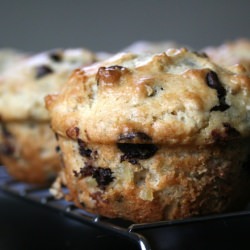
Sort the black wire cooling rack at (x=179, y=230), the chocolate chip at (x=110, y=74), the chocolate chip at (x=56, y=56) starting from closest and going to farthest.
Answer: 1. the black wire cooling rack at (x=179, y=230)
2. the chocolate chip at (x=110, y=74)
3. the chocolate chip at (x=56, y=56)

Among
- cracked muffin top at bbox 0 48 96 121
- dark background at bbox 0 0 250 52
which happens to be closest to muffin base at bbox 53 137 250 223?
cracked muffin top at bbox 0 48 96 121

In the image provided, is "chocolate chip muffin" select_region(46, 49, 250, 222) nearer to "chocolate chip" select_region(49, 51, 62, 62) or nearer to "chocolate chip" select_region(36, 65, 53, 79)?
"chocolate chip" select_region(36, 65, 53, 79)

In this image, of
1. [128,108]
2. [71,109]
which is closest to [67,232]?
[71,109]

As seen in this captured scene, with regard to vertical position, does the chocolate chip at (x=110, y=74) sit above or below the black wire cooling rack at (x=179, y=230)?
above

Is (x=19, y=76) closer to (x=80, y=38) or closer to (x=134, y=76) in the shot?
(x=134, y=76)

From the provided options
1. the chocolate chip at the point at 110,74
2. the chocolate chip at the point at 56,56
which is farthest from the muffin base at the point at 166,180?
the chocolate chip at the point at 56,56

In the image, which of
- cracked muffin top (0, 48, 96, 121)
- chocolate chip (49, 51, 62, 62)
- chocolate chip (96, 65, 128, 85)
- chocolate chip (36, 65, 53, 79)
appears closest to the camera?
chocolate chip (96, 65, 128, 85)

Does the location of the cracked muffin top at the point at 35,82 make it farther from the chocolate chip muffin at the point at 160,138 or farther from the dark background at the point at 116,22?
the dark background at the point at 116,22
